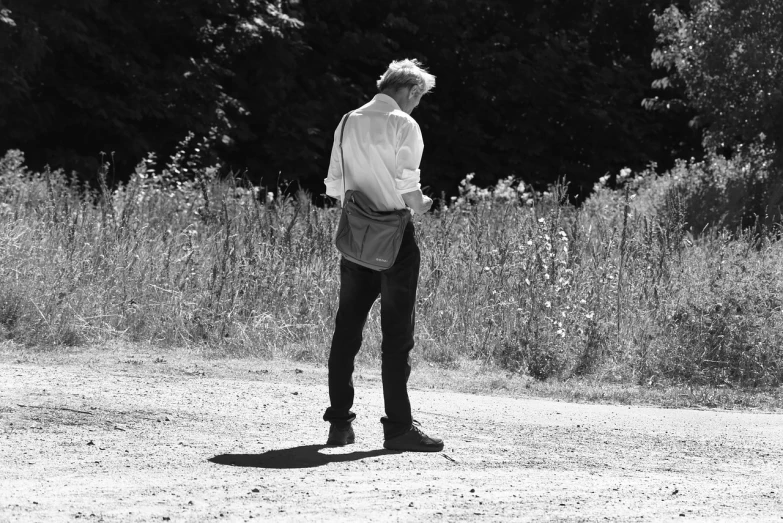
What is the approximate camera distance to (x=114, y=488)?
4.95 metres

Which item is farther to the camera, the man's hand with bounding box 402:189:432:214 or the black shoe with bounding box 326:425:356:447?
the black shoe with bounding box 326:425:356:447

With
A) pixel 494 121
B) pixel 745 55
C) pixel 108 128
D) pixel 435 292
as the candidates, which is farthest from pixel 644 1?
pixel 435 292

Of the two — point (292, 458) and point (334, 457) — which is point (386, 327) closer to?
point (334, 457)

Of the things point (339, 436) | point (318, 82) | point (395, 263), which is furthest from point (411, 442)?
point (318, 82)

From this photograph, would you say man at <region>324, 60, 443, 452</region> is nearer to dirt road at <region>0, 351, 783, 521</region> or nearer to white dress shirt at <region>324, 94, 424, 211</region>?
white dress shirt at <region>324, 94, 424, 211</region>

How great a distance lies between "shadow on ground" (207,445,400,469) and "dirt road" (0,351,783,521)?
11 mm

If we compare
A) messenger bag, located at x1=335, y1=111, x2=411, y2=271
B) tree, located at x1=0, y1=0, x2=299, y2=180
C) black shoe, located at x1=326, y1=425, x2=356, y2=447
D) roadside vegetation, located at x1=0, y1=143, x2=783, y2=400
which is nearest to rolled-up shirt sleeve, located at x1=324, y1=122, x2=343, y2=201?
messenger bag, located at x1=335, y1=111, x2=411, y2=271

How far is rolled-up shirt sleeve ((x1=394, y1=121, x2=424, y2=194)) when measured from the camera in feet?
18.6

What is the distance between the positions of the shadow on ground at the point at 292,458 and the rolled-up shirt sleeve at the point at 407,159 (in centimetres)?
134

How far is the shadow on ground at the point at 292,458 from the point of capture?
556 cm

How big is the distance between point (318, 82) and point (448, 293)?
18.2 meters

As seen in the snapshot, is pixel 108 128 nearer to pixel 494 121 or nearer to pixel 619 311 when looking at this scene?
pixel 494 121

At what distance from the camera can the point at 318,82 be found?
91.3ft

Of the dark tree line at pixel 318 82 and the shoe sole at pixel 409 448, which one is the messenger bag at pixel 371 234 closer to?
the shoe sole at pixel 409 448
